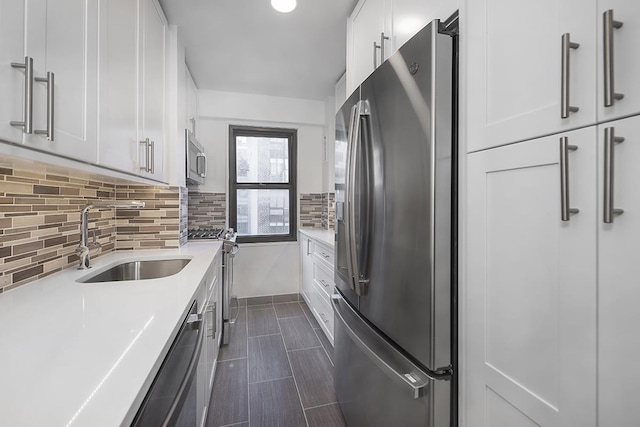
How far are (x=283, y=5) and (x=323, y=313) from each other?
2.40 metres

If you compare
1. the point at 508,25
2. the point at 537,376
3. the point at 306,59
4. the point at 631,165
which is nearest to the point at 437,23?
the point at 508,25

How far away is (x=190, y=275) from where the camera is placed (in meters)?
1.35

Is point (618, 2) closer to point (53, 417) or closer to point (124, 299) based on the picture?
point (53, 417)

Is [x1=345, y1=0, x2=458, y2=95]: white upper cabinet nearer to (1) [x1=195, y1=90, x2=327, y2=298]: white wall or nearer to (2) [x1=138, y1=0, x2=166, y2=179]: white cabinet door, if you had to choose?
(2) [x1=138, y1=0, x2=166, y2=179]: white cabinet door

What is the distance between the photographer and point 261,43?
7.54 ft

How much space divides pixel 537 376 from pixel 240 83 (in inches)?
129

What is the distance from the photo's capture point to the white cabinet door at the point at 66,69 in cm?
73

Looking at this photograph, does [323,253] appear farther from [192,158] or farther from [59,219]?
[59,219]

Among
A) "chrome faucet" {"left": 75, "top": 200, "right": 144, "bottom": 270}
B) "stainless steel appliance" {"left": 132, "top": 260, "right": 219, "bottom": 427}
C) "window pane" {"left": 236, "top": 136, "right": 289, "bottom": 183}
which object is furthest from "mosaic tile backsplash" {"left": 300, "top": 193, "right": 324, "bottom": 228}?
"stainless steel appliance" {"left": 132, "top": 260, "right": 219, "bottom": 427}

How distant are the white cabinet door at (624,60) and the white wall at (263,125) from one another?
10.5 feet

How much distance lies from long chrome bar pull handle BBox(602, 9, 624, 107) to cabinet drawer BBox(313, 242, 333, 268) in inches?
75.3

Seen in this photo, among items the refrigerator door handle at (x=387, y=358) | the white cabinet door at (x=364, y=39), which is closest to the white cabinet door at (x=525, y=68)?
the white cabinet door at (x=364, y=39)

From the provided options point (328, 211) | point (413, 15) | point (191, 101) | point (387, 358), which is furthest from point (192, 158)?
point (387, 358)

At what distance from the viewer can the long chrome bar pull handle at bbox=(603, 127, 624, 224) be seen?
1.77 ft
